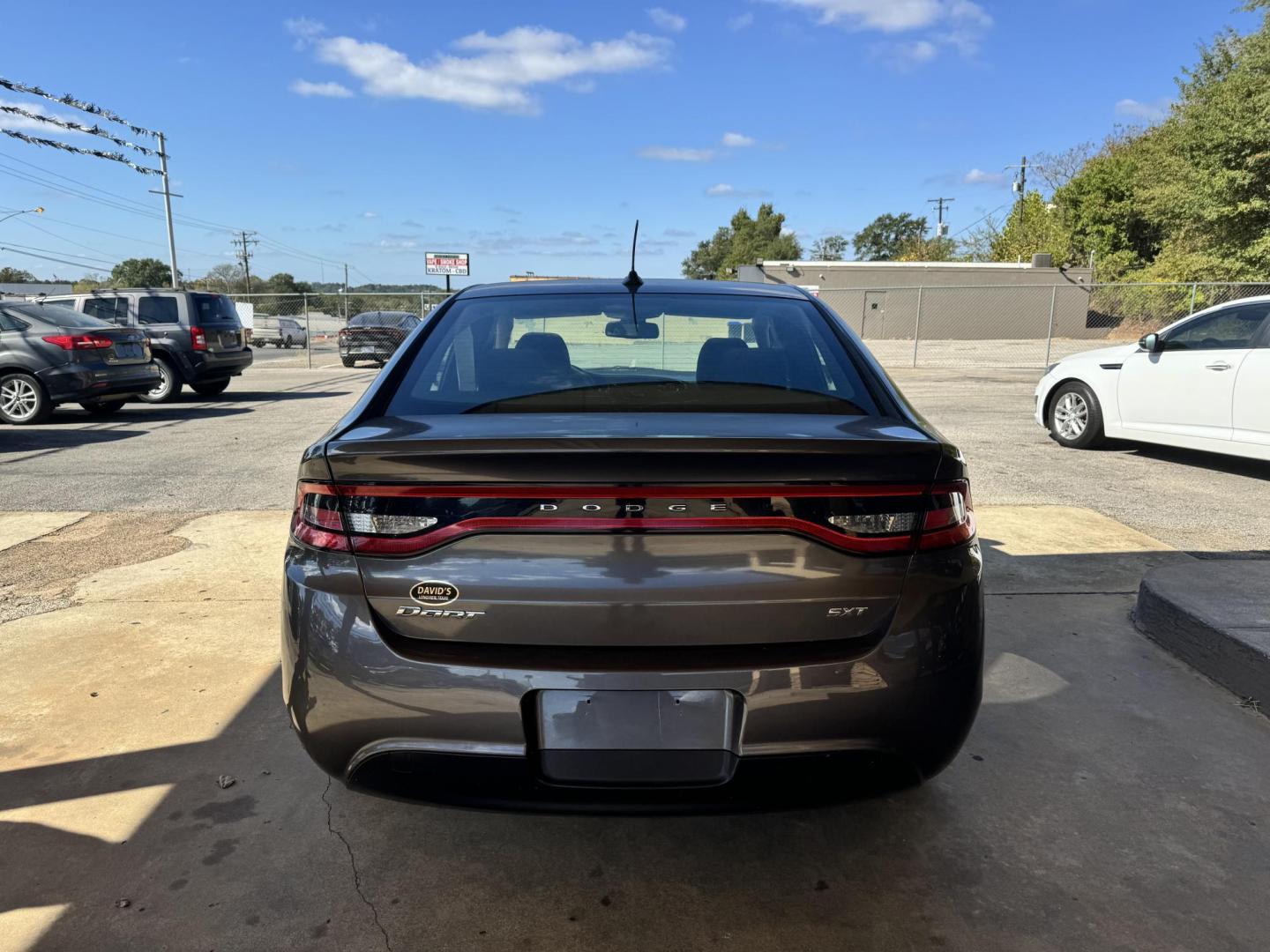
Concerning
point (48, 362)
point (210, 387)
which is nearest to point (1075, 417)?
point (48, 362)

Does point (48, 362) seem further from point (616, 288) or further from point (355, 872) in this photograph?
point (355, 872)

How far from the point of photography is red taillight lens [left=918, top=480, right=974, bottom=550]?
2006mm

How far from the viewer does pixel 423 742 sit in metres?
1.95

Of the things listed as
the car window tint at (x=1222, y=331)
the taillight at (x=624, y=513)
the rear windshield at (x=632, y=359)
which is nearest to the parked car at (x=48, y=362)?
the rear windshield at (x=632, y=359)

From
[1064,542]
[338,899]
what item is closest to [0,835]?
[338,899]

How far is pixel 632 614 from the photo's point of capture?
73.5 inches

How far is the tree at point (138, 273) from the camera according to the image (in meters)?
84.0

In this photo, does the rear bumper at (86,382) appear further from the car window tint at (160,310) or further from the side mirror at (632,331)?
the side mirror at (632,331)

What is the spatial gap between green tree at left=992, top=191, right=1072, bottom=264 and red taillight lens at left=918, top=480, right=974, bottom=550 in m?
48.5

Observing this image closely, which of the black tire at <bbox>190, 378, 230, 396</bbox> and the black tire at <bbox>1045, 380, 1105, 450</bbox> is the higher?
the black tire at <bbox>1045, 380, 1105, 450</bbox>

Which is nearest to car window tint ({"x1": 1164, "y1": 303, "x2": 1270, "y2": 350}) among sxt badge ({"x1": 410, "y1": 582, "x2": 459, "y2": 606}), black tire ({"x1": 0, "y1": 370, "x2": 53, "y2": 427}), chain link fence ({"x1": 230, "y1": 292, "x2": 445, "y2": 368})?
sxt badge ({"x1": 410, "y1": 582, "x2": 459, "y2": 606})

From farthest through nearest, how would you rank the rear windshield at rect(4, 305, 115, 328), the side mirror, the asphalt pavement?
1. the rear windshield at rect(4, 305, 115, 328)
2. the asphalt pavement
3. the side mirror

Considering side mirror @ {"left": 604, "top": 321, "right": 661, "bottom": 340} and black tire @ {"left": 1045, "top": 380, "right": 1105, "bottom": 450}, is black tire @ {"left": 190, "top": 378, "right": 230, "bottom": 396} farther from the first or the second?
side mirror @ {"left": 604, "top": 321, "right": 661, "bottom": 340}

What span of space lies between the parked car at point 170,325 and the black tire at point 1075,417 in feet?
40.4
